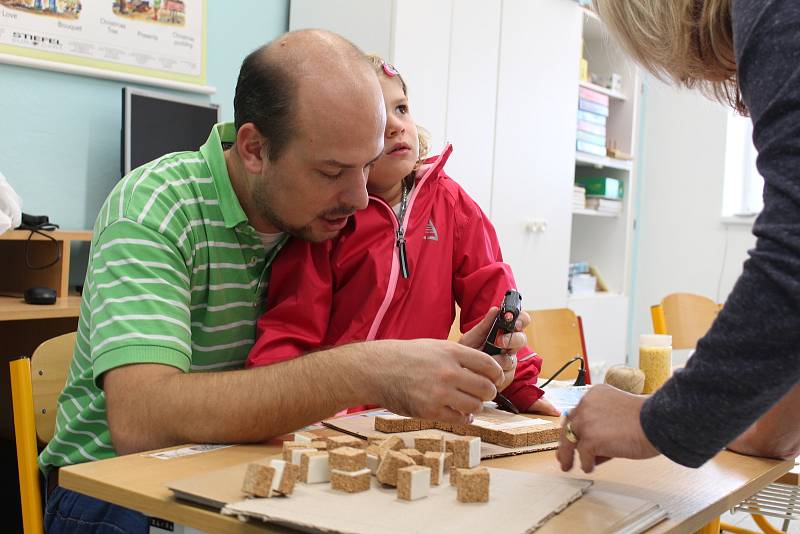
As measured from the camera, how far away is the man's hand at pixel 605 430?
3.28 ft

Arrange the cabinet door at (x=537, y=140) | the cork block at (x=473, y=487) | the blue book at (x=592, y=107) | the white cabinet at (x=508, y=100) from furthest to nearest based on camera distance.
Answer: the blue book at (x=592, y=107) → the cabinet door at (x=537, y=140) → the white cabinet at (x=508, y=100) → the cork block at (x=473, y=487)

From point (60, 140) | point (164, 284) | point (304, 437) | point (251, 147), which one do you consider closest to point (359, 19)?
point (60, 140)

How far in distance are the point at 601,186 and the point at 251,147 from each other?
3.83m

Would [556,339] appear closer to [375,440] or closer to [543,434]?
[543,434]

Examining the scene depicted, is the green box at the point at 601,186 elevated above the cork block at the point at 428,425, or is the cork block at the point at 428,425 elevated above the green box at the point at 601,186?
the green box at the point at 601,186

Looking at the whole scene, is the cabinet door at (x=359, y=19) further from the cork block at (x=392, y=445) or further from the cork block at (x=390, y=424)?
the cork block at (x=392, y=445)

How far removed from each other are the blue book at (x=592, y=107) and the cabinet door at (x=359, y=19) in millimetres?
1675

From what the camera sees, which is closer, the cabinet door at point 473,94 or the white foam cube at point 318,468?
the white foam cube at point 318,468

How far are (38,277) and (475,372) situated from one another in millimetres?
1934

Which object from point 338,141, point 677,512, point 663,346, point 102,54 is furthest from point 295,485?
point 102,54

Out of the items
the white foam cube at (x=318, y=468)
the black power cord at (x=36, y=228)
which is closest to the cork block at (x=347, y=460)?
the white foam cube at (x=318, y=468)

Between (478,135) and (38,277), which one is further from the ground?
(478,135)

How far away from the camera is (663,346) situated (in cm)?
188

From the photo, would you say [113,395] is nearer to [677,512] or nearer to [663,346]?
[677,512]
